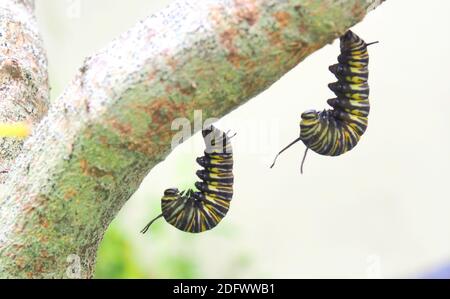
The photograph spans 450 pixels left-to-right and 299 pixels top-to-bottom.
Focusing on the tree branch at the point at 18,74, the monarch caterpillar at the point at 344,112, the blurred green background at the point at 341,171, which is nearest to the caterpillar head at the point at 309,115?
the monarch caterpillar at the point at 344,112

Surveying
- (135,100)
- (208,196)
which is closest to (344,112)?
(208,196)

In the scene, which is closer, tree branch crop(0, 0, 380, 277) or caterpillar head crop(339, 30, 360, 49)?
tree branch crop(0, 0, 380, 277)

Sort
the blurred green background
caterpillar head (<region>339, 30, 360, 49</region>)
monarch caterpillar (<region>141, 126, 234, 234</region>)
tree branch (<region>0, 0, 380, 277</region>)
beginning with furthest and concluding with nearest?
the blurred green background, monarch caterpillar (<region>141, 126, 234, 234</region>), caterpillar head (<region>339, 30, 360, 49</region>), tree branch (<region>0, 0, 380, 277</region>)

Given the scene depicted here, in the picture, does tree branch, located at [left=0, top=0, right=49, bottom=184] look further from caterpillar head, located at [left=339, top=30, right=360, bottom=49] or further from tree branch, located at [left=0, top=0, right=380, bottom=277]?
caterpillar head, located at [left=339, top=30, right=360, bottom=49]

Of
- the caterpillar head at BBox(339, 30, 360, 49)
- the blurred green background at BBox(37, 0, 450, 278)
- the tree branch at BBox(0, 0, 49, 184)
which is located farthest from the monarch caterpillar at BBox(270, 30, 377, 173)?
the blurred green background at BBox(37, 0, 450, 278)

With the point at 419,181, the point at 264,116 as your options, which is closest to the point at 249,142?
the point at 264,116

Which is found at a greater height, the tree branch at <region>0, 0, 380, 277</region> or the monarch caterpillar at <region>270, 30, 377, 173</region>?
the monarch caterpillar at <region>270, 30, 377, 173</region>

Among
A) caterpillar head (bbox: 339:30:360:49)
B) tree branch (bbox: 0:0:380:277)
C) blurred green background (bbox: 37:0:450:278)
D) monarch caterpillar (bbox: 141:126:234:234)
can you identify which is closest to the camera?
tree branch (bbox: 0:0:380:277)
